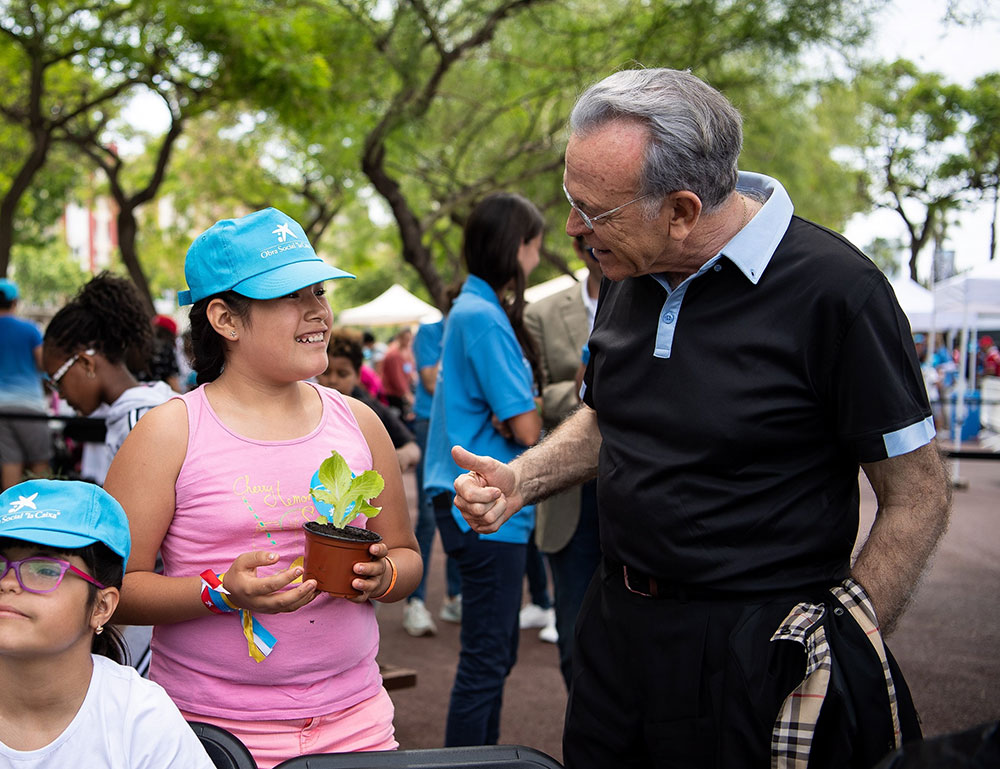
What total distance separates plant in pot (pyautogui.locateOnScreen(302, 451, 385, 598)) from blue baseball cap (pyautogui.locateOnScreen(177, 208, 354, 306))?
1.31ft

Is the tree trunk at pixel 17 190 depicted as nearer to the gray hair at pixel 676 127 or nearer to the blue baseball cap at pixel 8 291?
the blue baseball cap at pixel 8 291

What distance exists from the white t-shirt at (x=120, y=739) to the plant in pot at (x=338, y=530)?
38 cm

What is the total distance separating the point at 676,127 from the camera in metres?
2.04

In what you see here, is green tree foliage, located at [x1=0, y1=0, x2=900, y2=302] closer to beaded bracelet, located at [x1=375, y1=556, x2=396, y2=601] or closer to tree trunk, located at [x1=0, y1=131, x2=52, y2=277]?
tree trunk, located at [x1=0, y1=131, x2=52, y2=277]

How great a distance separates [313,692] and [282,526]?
0.38 m

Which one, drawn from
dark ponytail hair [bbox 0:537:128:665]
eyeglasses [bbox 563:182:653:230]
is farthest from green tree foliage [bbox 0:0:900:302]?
dark ponytail hair [bbox 0:537:128:665]

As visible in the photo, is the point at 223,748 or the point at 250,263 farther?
the point at 250,263

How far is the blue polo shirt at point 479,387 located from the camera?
3586 millimetres

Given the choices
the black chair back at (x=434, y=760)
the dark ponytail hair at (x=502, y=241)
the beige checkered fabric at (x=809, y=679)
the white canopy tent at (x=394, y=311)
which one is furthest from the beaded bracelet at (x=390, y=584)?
the white canopy tent at (x=394, y=311)

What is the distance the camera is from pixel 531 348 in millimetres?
4055

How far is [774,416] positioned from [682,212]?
1.59ft

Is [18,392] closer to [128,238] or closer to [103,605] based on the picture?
[103,605]

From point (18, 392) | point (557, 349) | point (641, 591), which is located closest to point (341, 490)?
Answer: point (641, 591)

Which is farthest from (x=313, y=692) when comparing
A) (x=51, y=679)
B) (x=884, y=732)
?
(x=884, y=732)
